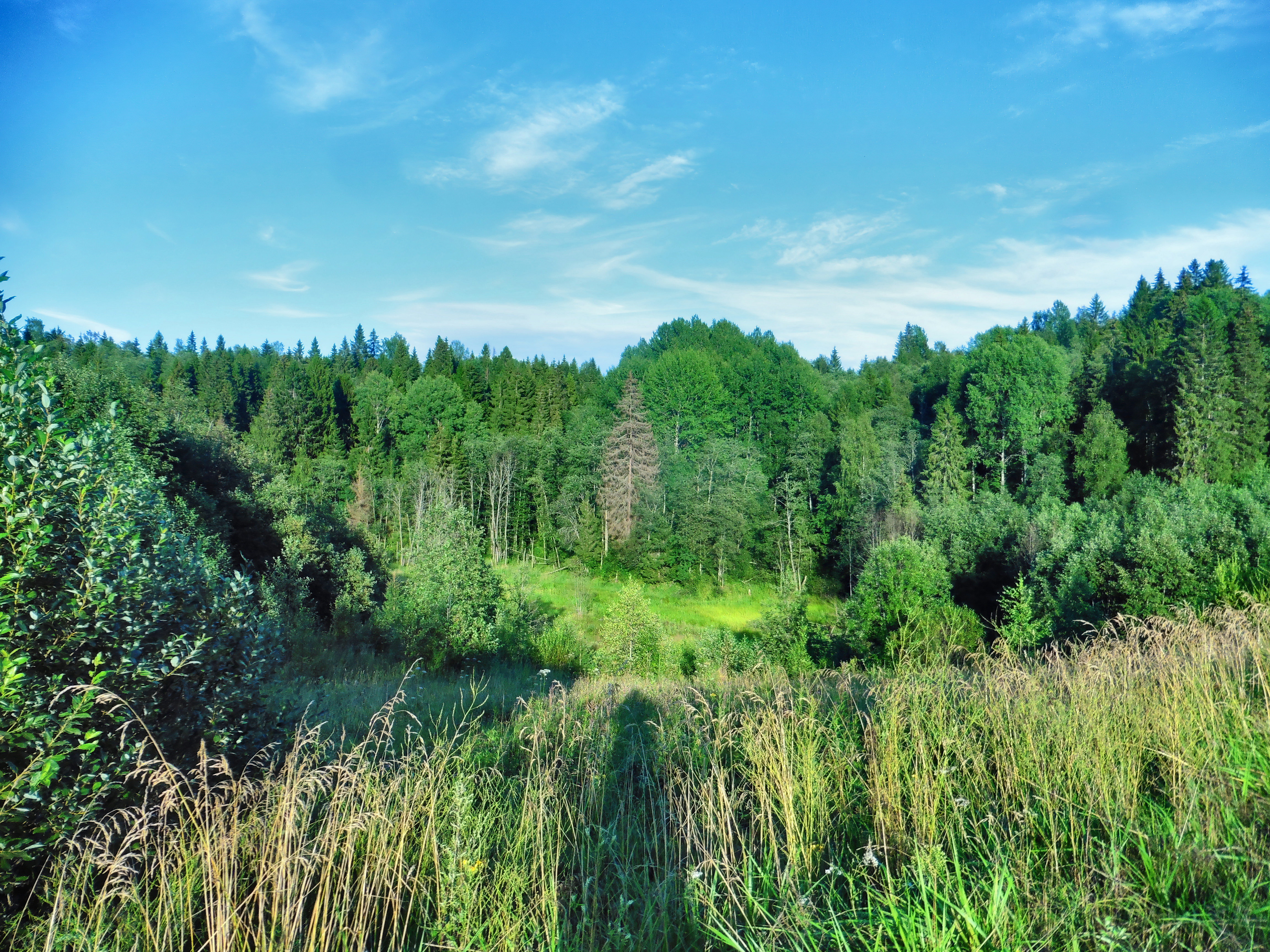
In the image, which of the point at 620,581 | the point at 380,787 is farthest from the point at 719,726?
the point at 620,581

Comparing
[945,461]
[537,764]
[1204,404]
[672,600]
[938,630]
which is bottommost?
[672,600]

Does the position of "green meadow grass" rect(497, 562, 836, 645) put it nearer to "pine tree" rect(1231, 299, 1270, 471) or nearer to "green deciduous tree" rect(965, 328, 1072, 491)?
"green deciduous tree" rect(965, 328, 1072, 491)

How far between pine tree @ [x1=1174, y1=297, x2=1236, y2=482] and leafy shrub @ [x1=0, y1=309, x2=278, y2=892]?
49933mm

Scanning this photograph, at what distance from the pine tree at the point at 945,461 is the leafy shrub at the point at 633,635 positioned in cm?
3294

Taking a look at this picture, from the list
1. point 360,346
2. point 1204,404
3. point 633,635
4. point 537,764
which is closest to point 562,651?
point 633,635

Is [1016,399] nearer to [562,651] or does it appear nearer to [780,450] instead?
[780,450]

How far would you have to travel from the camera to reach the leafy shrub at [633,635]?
22406 mm

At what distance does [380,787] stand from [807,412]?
71.8 metres

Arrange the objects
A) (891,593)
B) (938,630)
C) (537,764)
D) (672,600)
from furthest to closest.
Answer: (672,600)
(891,593)
(938,630)
(537,764)

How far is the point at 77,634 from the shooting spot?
3.55 meters

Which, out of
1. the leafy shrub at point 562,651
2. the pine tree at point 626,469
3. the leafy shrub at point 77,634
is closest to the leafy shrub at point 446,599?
the leafy shrub at point 562,651

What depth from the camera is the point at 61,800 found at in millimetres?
3346

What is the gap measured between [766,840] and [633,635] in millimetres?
20207

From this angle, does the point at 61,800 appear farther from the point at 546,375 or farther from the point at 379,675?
the point at 546,375
